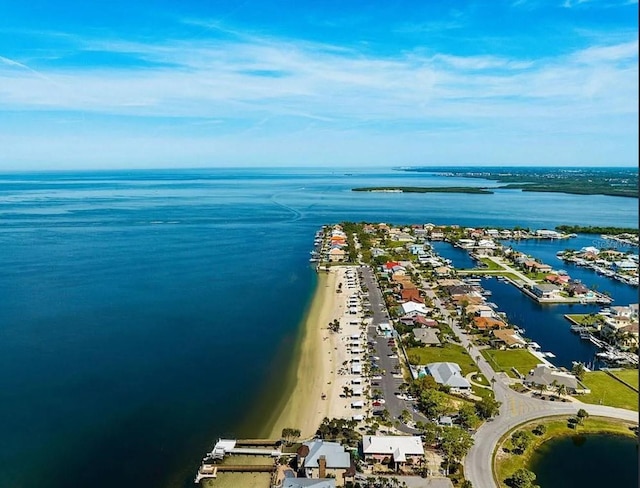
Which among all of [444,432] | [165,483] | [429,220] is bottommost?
[165,483]

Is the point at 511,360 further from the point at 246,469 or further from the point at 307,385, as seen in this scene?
the point at 246,469

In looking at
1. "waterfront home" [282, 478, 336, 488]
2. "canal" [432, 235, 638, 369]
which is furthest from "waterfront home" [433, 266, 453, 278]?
"waterfront home" [282, 478, 336, 488]

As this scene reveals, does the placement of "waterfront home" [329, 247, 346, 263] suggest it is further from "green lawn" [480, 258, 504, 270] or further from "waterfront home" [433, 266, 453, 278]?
"green lawn" [480, 258, 504, 270]

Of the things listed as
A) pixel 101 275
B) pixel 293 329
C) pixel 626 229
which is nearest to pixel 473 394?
pixel 293 329

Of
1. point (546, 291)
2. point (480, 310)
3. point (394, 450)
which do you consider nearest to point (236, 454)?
point (394, 450)

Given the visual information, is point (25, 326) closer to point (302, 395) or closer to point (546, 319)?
point (302, 395)

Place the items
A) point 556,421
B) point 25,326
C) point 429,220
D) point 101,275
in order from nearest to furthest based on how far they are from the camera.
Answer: point 556,421, point 25,326, point 101,275, point 429,220

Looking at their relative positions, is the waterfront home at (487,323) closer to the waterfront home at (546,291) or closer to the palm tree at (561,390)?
the palm tree at (561,390)

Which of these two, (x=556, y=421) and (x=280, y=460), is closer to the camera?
(x=280, y=460)
